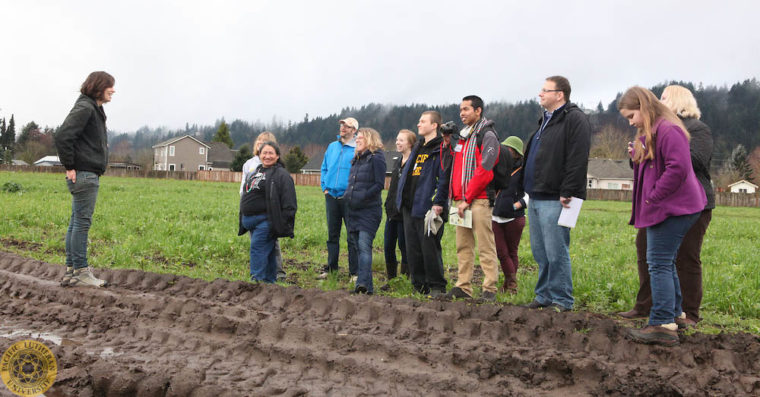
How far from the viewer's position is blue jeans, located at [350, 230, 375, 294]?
622 cm

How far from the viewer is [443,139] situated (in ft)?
20.1

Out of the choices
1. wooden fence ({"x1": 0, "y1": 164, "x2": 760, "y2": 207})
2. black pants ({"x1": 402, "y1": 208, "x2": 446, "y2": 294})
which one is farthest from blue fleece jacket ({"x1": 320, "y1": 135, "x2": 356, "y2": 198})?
wooden fence ({"x1": 0, "y1": 164, "x2": 760, "y2": 207})

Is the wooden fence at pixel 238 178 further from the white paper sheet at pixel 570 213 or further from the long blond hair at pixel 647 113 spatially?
the long blond hair at pixel 647 113

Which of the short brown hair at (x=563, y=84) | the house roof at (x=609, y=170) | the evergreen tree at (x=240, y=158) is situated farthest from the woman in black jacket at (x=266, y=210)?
the house roof at (x=609, y=170)

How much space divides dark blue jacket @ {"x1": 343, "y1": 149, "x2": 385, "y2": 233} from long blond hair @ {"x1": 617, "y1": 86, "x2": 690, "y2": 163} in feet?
9.77

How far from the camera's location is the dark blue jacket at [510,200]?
6.70 metres

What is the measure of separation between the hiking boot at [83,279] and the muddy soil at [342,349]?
25 centimetres

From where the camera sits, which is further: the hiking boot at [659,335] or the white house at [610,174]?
the white house at [610,174]

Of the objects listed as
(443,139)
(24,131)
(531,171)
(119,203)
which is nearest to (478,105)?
(443,139)

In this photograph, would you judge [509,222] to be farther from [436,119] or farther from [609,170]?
[609,170]

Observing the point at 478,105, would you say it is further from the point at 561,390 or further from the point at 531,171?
the point at 561,390

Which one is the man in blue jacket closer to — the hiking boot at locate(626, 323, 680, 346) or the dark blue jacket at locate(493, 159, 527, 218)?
the dark blue jacket at locate(493, 159, 527, 218)

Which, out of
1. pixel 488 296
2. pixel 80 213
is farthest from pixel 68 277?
pixel 488 296

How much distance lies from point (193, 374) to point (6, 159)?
8487 centimetres
